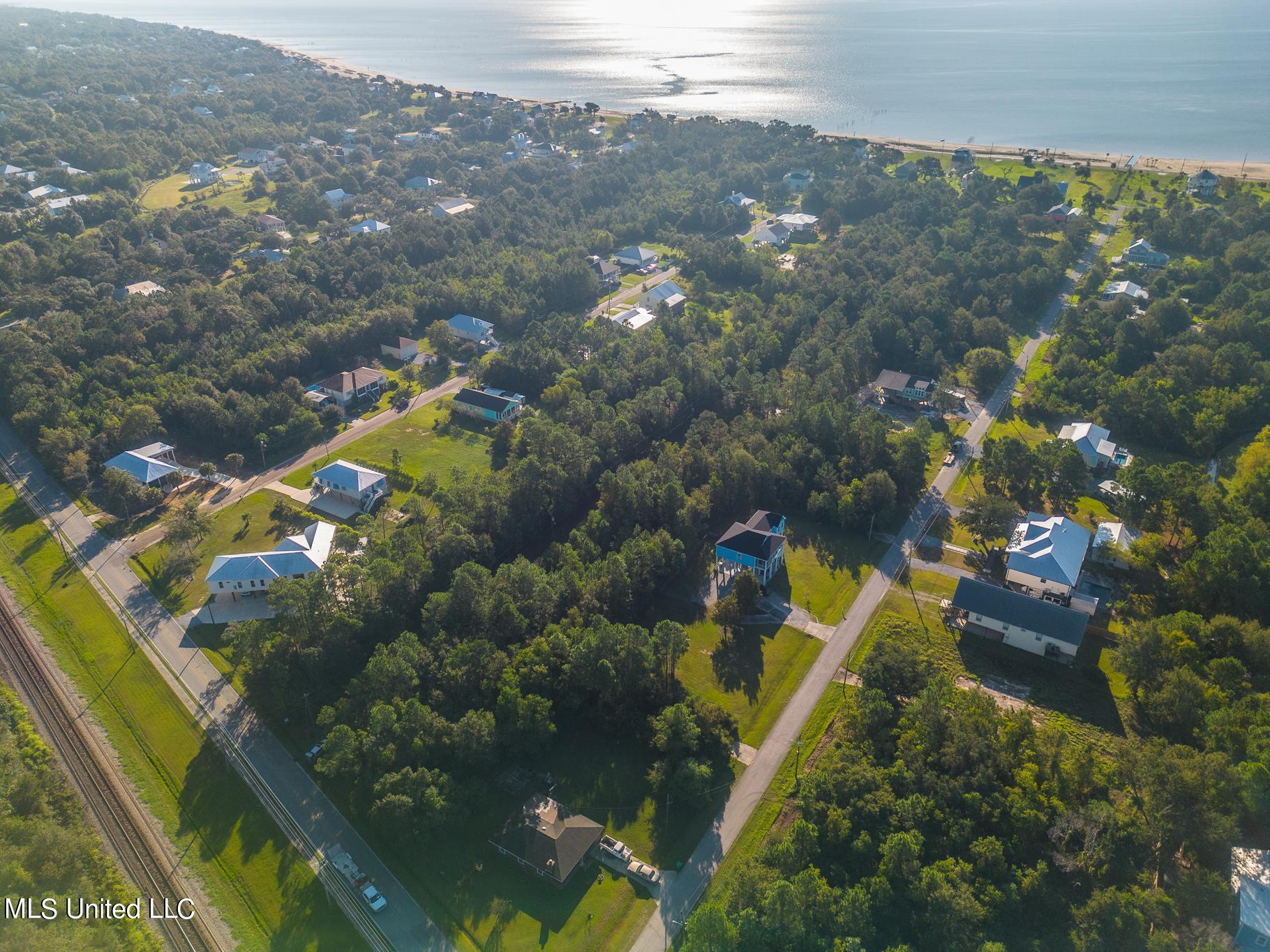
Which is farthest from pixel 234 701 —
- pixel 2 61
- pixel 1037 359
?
pixel 2 61

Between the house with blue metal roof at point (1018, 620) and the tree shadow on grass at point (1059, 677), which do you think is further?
the house with blue metal roof at point (1018, 620)

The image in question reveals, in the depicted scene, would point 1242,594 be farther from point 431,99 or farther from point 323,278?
point 431,99

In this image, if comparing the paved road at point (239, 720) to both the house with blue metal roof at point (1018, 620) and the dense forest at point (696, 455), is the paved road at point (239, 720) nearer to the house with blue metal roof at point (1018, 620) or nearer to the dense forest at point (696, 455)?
the dense forest at point (696, 455)

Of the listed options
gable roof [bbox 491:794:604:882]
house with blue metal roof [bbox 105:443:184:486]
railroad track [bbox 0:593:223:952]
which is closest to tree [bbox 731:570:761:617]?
gable roof [bbox 491:794:604:882]

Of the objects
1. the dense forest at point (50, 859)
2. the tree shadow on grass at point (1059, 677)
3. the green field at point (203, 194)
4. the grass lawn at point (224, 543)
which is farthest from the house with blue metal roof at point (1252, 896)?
the green field at point (203, 194)

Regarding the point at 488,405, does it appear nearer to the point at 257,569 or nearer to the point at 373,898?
the point at 257,569

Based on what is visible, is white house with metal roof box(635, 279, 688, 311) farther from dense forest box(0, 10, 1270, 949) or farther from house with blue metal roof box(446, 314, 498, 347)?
house with blue metal roof box(446, 314, 498, 347)
